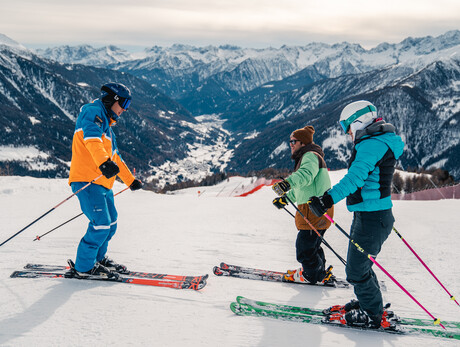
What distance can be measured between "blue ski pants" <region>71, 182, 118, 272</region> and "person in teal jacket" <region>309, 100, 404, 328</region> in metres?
2.65

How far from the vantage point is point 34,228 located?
796 centimetres

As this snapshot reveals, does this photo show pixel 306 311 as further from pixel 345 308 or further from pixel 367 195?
pixel 367 195

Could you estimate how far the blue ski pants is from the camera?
4.34 m

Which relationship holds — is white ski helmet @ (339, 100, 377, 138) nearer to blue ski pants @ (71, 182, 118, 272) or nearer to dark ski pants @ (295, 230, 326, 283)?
dark ski pants @ (295, 230, 326, 283)

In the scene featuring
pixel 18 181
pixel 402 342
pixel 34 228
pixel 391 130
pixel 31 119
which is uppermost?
pixel 391 130

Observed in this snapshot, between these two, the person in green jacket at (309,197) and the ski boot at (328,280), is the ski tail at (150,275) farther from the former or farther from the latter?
the ski boot at (328,280)

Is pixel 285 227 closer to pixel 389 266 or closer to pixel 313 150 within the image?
pixel 389 266

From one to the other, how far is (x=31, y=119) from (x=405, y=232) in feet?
746

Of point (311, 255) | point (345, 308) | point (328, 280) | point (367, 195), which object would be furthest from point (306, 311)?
point (367, 195)

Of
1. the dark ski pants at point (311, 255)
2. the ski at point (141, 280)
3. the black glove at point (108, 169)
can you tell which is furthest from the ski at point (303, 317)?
the black glove at point (108, 169)

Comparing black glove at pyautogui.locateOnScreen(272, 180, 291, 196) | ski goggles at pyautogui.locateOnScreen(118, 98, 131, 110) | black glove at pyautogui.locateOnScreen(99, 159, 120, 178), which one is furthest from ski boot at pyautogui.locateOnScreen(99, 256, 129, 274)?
black glove at pyautogui.locateOnScreen(272, 180, 291, 196)

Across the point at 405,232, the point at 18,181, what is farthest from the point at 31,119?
the point at 405,232

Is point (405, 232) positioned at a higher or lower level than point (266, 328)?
lower

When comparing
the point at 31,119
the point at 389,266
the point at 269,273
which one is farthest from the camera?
the point at 31,119
